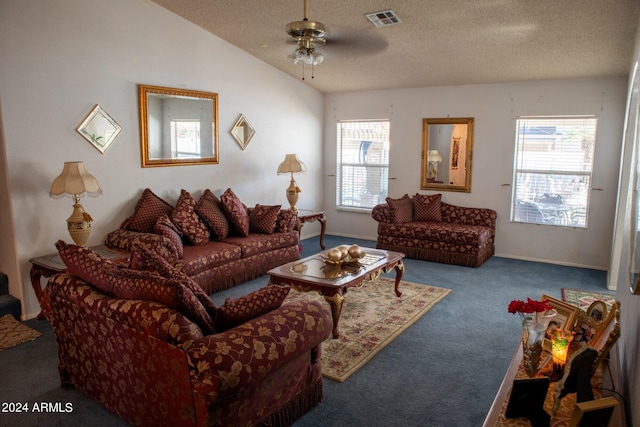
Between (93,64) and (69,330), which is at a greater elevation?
(93,64)

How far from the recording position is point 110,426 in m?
2.43

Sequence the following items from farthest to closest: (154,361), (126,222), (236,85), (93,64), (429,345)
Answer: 1. (236,85)
2. (126,222)
3. (93,64)
4. (429,345)
5. (154,361)

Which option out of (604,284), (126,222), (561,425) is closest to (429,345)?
(561,425)

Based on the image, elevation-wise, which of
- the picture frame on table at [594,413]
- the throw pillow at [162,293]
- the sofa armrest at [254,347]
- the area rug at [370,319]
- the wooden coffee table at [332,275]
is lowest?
the area rug at [370,319]

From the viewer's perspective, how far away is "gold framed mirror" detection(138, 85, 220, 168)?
15.7 feet

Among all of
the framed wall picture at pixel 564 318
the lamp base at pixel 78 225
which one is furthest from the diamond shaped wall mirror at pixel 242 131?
the framed wall picture at pixel 564 318

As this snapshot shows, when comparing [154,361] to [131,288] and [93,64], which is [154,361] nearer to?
[131,288]

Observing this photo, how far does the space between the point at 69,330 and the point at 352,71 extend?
190 inches

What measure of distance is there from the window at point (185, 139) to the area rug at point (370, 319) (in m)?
2.12

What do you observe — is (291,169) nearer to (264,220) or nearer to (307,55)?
(264,220)

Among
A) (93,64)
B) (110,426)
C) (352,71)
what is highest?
(352,71)

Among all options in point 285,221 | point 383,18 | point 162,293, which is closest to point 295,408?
point 162,293

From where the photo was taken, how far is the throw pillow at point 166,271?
218cm

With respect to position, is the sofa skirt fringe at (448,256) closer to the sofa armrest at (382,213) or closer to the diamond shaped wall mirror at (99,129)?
the sofa armrest at (382,213)
